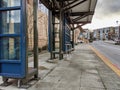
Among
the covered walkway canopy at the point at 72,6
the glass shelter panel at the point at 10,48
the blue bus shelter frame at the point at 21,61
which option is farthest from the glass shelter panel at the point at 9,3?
the covered walkway canopy at the point at 72,6

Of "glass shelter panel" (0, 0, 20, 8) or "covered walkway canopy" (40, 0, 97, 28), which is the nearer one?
"glass shelter panel" (0, 0, 20, 8)

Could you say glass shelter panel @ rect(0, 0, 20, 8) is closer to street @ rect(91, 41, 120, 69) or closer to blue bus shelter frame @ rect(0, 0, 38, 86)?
blue bus shelter frame @ rect(0, 0, 38, 86)

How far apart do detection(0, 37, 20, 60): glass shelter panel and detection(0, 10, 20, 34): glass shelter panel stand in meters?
0.20

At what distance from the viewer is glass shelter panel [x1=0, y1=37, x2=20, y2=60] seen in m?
4.64

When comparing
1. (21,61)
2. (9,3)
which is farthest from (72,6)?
(21,61)

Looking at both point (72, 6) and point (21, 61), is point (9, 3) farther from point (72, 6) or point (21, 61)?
point (72, 6)

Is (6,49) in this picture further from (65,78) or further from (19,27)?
(65,78)

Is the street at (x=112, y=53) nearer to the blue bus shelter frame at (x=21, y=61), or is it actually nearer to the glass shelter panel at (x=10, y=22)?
the blue bus shelter frame at (x=21, y=61)

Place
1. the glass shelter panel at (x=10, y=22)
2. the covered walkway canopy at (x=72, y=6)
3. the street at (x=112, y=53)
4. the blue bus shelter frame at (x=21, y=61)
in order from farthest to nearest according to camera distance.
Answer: the street at (x=112, y=53)
the covered walkway canopy at (x=72, y=6)
the glass shelter panel at (x=10, y=22)
the blue bus shelter frame at (x=21, y=61)

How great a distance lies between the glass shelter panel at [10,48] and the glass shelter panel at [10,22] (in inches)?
8.0

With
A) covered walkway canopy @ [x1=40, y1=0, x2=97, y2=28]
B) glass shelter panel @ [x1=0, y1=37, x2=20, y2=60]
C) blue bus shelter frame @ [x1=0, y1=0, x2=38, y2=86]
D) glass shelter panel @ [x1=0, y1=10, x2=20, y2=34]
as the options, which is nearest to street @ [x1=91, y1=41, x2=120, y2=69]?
covered walkway canopy @ [x1=40, y1=0, x2=97, y2=28]

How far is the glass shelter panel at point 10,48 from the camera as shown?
4641mm

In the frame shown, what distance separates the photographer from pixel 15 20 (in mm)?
4676

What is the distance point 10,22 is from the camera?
474 cm
